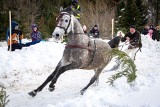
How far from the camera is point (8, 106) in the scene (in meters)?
7.48

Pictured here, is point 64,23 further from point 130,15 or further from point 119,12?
point 119,12

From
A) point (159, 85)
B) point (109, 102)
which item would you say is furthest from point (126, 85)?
point (109, 102)

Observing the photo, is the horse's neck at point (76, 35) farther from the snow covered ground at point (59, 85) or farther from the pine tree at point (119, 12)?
the pine tree at point (119, 12)

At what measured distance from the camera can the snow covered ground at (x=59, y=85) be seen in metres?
6.66

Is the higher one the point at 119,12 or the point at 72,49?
the point at 119,12

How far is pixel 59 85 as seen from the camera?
10.5m

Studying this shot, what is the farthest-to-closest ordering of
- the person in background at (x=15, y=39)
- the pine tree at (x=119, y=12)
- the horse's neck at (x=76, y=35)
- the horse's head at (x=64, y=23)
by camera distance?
1. the pine tree at (x=119, y=12)
2. the person in background at (x=15, y=39)
3. the horse's neck at (x=76, y=35)
4. the horse's head at (x=64, y=23)

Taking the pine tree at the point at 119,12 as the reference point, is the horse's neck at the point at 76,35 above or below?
below

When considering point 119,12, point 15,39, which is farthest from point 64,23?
point 119,12

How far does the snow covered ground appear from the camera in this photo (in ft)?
21.8

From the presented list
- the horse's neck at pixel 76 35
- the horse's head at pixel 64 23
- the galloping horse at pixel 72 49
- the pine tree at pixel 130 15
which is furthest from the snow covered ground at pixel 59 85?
the pine tree at pixel 130 15

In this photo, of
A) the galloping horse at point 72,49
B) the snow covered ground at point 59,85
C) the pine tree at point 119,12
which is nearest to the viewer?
the snow covered ground at point 59,85

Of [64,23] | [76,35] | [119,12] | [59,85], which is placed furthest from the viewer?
[119,12]

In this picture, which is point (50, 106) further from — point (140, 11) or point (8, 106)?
point (140, 11)
